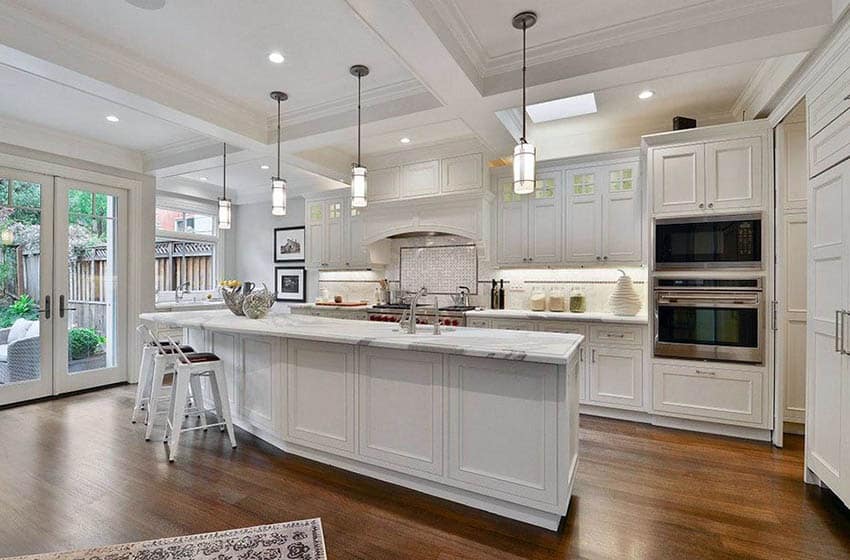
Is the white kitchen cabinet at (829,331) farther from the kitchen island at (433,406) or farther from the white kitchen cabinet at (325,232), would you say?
the white kitchen cabinet at (325,232)

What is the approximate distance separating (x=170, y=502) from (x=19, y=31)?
2.90 metres

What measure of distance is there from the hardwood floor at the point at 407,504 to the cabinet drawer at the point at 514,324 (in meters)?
1.23

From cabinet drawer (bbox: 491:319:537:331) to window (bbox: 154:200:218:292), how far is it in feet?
16.9

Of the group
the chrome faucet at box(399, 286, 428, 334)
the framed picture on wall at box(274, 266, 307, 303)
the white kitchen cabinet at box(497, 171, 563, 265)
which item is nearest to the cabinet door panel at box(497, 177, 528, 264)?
the white kitchen cabinet at box(497, 171, 563, 265)

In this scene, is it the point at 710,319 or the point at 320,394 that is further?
the point at 710,319

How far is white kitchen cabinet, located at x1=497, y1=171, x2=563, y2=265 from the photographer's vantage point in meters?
4.42

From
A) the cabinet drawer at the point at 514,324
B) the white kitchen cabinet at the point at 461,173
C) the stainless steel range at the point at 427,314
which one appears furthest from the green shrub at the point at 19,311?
the cabinet drawer at the point at 514,324

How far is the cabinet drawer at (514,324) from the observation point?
4195 mm

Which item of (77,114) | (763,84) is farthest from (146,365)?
(763,84)

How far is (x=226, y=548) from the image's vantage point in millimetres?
1994

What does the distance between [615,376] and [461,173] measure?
266cm

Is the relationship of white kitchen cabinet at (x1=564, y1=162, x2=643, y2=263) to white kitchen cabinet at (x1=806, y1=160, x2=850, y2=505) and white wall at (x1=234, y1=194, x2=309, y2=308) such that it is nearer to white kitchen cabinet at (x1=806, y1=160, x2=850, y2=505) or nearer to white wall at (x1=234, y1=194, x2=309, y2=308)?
white kitchen cabinet at (x1=806, y1=160, x2=850, y2=505)

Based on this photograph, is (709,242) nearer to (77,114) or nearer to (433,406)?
(433,406)

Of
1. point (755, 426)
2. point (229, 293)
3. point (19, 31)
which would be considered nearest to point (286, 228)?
point (229, 293)
